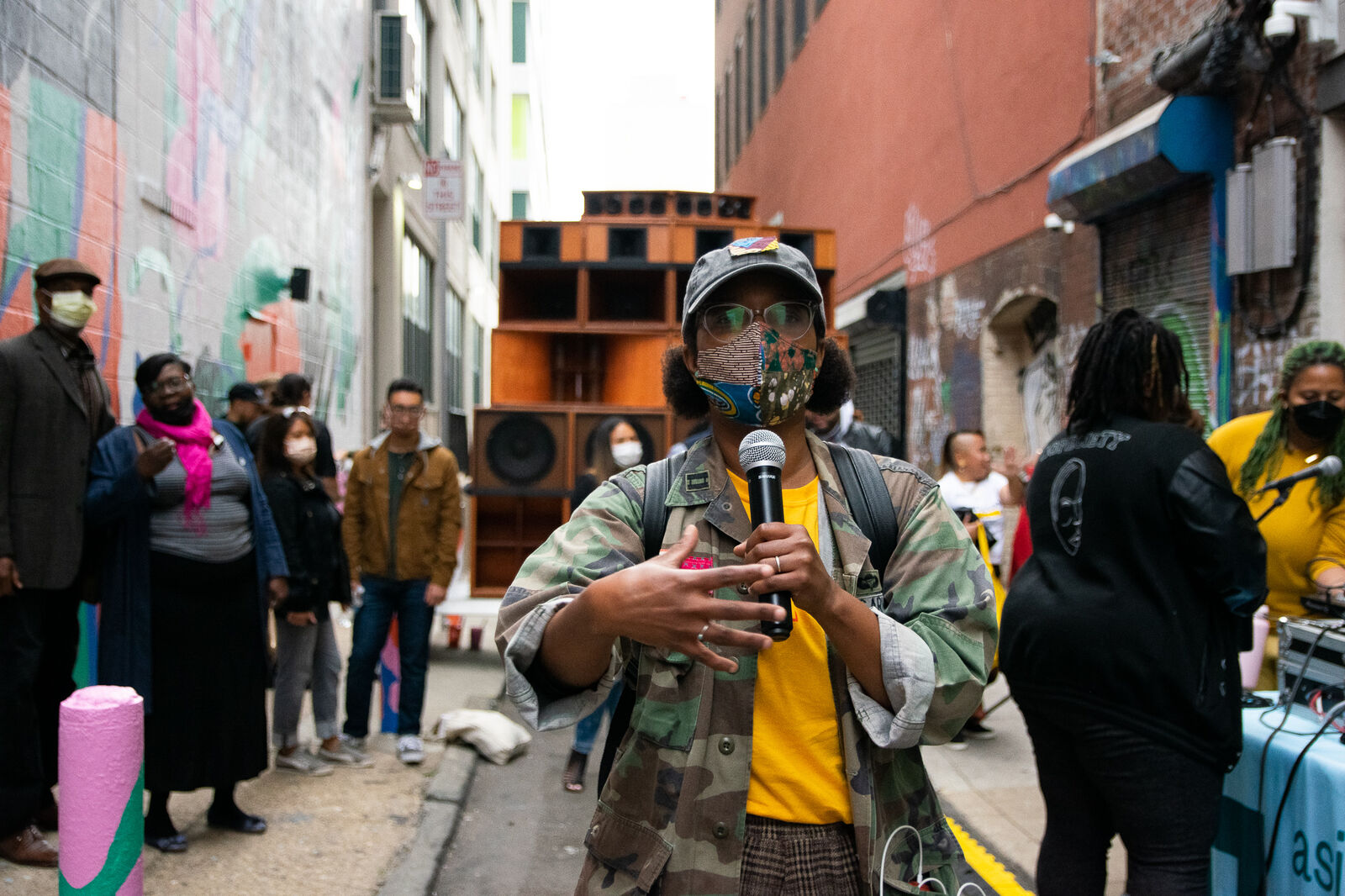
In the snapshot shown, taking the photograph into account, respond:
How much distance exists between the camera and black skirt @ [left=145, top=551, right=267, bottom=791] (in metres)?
4.25

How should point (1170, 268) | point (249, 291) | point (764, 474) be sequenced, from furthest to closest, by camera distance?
point (249, 291), point (1170, 268), point (764, 474)

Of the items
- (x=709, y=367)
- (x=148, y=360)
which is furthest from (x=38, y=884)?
(x=709, y=367)

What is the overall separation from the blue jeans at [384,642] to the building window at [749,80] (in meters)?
23.7

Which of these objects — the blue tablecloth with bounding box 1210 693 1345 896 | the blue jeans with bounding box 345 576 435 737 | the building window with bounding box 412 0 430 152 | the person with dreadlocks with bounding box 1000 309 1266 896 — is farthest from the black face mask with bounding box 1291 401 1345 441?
the building window with bounding box 412 0 430 152

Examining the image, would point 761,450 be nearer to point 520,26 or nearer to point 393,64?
point 393,64

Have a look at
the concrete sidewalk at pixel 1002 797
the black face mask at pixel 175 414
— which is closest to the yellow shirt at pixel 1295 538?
the concrete sidewalk at pixel 1002 797

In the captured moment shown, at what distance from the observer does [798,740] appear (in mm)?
1712

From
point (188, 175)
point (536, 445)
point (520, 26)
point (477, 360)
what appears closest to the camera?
point (188, 175)

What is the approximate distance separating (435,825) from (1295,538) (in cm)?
366

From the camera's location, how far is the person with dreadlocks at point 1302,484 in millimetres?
3383

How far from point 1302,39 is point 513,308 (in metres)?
6.71

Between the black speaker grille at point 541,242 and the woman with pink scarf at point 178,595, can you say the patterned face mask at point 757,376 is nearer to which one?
the woman with pink scarf at point 178,595

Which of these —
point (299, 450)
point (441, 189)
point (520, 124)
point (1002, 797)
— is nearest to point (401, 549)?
point (299, 450)

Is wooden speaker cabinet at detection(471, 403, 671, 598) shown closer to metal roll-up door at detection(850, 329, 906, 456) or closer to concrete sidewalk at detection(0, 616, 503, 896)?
concrete sidewalk at detection(0, 616, 503, 896)
